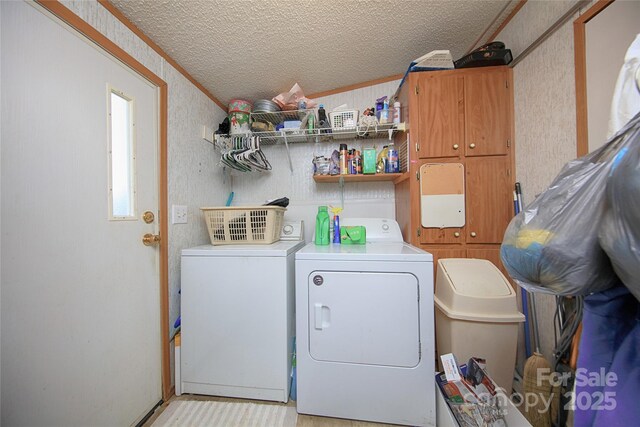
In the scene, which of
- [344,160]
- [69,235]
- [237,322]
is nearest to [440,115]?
[344,160]

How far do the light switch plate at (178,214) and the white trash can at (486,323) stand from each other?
1.88 m

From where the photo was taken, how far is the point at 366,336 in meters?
1.20

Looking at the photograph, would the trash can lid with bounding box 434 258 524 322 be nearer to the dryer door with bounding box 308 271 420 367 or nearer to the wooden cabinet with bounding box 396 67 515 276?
the wooden cabinet with bounding box 396 67 515 276

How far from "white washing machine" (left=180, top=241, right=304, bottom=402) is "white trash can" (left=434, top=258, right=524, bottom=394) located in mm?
1007

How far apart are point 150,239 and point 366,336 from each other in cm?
141

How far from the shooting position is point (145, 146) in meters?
1.29

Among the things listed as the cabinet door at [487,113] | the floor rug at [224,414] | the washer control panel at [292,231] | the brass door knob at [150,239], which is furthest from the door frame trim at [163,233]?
the cabinet door at [487,113]

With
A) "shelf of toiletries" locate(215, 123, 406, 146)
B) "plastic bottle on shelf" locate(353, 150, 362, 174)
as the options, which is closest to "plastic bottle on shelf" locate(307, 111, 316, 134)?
"shelf of toiletries" locate(215, 123, 406, 146)

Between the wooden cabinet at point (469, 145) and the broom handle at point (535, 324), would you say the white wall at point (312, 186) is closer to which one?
the wooden cabinet at point (469, 145)

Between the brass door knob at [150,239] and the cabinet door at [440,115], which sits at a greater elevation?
the cabinet door at [440,115]

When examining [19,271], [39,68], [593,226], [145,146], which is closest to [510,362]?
[593,226]

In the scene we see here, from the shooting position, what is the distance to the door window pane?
43.5 inches

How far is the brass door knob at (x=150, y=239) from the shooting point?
126cm

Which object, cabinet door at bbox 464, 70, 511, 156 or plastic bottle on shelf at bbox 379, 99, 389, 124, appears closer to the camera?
cabinet door at bbox 464, 70, 511, 156
